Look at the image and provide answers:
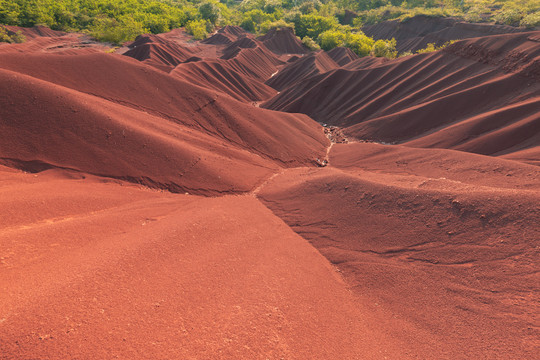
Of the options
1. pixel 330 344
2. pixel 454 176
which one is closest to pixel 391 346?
pixel 330 344

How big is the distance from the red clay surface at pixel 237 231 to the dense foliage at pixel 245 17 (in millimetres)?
32569

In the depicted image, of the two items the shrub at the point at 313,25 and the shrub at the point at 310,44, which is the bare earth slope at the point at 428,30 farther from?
the shrub at the point at 310,44

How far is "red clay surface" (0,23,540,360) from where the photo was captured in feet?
12.3

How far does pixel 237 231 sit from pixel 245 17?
84.1m

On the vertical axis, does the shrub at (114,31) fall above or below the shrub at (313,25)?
below

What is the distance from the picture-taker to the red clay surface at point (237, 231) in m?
3.76

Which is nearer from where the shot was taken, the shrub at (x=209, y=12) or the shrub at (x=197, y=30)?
the shrub at (x=197, y=30)

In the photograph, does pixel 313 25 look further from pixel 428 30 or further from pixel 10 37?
pixel 10 37

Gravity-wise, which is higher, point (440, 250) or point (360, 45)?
point (360, 45)

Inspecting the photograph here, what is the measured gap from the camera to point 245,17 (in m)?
75.1

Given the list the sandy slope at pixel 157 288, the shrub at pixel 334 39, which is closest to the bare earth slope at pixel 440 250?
the sandy slope at pixel 157 288

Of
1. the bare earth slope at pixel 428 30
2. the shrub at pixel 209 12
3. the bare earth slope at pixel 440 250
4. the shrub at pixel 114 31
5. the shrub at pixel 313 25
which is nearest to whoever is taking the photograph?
the bare earth slope at pixel 440 250

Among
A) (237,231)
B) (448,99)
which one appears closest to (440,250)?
(237,231)

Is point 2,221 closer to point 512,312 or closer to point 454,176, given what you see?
point 512,312
